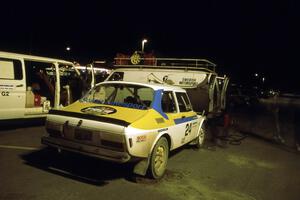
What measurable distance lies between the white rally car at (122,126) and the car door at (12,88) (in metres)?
3.35

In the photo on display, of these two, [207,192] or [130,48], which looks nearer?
[207,192]

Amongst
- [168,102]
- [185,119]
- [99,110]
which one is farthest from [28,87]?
[185,119]

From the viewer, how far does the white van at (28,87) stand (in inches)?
331

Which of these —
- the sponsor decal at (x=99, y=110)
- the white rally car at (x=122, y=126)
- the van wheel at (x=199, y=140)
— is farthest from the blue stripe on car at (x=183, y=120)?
the sponsor decal at (x=99, y=110)

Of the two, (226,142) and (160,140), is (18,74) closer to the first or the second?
(160,140)

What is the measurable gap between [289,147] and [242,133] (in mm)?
2363

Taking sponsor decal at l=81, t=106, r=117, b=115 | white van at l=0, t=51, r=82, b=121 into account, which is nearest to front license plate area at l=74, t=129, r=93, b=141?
sponsor decal at l=81, t=106, r=117, b=115

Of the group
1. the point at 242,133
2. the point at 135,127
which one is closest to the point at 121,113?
the point at 135,127

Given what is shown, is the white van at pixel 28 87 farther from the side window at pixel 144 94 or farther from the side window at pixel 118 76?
the side window at pixel 144 94

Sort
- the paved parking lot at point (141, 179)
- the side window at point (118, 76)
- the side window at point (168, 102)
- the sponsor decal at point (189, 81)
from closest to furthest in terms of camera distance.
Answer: the paved parking lot at point (141, 179) → the side window at point (168, 102) → the sponsor decal at point (189, 81) → the side window at point (118, 76)

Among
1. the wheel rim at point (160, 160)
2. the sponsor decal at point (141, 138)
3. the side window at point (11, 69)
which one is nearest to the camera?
the sponsor decal at point (141, 138)

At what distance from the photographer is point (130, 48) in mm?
64312

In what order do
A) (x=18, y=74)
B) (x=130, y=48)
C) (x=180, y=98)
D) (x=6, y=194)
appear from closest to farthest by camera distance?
(x=6, y=194), (x=180, y=98), (x=18, y=74), (x=130, y=48)

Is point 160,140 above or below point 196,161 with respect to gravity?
above
